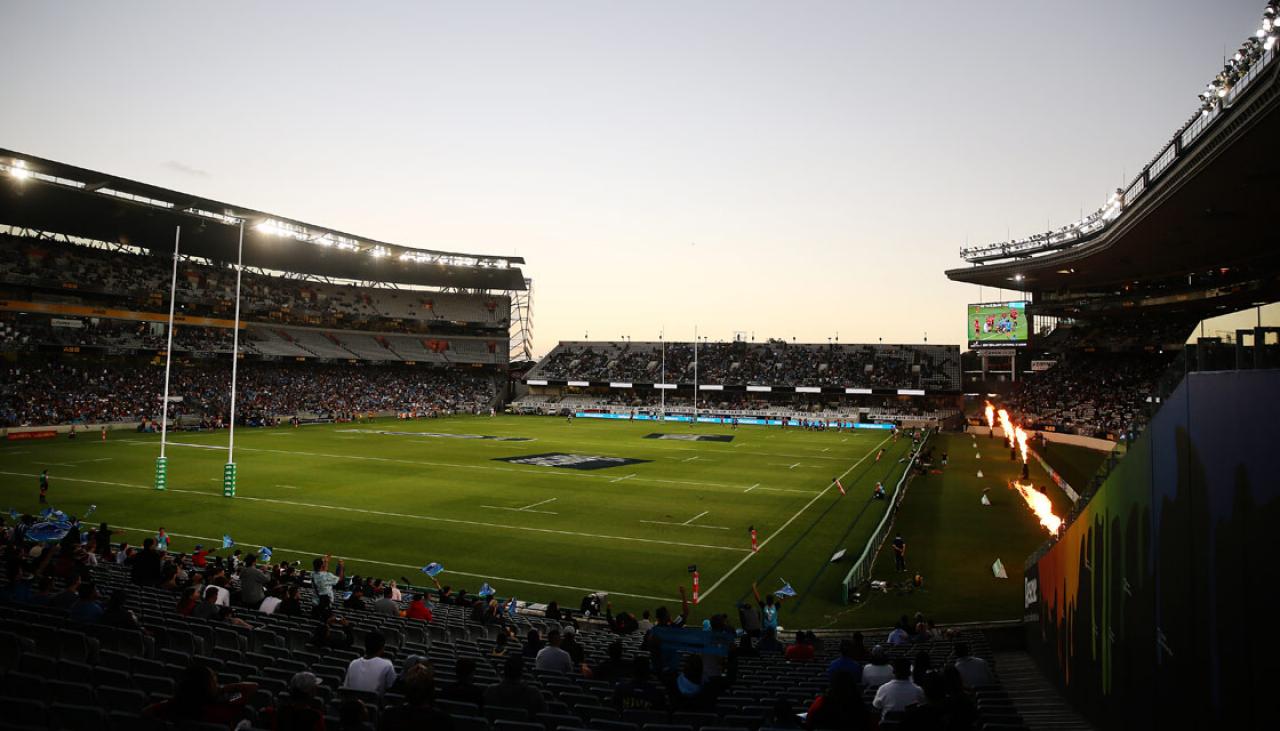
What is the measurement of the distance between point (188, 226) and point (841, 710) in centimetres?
6956

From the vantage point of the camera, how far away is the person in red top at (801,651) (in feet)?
40.8

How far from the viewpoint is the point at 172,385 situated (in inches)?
2670

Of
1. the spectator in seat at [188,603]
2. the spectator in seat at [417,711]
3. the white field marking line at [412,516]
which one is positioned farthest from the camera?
the white field marking line at [412,516]

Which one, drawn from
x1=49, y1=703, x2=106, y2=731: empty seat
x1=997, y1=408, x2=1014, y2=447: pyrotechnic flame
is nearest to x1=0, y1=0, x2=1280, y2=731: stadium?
x1=49, y1=703, x2=106, y2=731: empty seat

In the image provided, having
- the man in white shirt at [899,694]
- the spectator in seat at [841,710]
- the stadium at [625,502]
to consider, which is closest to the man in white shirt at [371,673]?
the stadium at [625,502]

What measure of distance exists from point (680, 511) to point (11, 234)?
6444cm

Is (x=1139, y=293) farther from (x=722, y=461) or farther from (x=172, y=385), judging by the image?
(x=172, y=385)

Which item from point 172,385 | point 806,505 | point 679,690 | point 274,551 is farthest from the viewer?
point 172,385

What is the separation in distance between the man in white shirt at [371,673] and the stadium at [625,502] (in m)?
0.05

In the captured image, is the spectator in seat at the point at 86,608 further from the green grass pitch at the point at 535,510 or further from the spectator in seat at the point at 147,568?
the green grass pitch at the point at 535,510

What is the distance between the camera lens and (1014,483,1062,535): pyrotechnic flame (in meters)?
28.9

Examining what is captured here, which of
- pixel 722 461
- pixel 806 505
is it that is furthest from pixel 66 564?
pixel 722 461

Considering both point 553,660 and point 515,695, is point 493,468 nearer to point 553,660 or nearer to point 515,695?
point 553,660

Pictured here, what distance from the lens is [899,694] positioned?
6777mm
